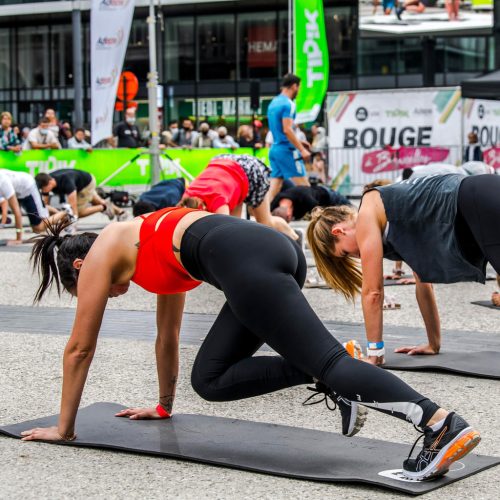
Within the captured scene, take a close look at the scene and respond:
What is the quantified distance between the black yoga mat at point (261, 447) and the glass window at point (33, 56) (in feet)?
132

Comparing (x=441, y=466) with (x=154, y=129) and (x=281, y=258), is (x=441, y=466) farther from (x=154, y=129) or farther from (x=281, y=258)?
(x=154, y=129)

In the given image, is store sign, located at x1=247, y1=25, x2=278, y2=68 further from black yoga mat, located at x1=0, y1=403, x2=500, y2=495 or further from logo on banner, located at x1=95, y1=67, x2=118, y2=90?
black yoga mat, located at x1=0, y1=403, x2=500, y2=495

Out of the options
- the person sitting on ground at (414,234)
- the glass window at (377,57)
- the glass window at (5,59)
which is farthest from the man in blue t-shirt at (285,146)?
the glass window at (5,59)

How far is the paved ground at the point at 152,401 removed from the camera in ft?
13.0

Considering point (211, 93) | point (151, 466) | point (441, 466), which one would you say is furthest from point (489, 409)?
point (211, 93)

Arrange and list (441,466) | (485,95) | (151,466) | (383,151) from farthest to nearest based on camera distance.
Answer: (383,151) → (485,95) → (151,466) → (441,466)

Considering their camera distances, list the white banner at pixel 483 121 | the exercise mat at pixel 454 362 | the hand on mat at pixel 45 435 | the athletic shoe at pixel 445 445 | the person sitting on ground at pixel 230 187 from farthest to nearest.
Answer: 1. the white banner at pixel 483 121
2. the person sitting on ground at pixel 230 187
3. the exercise mat at pixel 454 362
4. the hand on mat at pixel 45 435
5. the athletic shoe at pixel 445 445

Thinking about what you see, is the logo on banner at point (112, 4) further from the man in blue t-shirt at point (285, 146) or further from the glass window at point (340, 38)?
the glass window at point (340, 38)

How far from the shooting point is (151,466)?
14.1ft

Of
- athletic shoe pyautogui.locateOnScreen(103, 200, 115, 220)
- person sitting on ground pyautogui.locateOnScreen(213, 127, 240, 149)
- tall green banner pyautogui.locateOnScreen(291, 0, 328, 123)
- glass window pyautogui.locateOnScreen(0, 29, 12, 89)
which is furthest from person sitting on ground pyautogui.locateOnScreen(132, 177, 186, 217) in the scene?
glass window pyautogui.locateOnScreen(0, 29, 12, 89)

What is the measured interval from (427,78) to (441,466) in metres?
33.4

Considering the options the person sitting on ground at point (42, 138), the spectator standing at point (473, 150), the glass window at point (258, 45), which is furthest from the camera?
the glass window at point (258, 45)

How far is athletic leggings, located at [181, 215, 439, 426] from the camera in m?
3.90

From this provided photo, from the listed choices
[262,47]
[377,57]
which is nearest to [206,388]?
[377,57]
